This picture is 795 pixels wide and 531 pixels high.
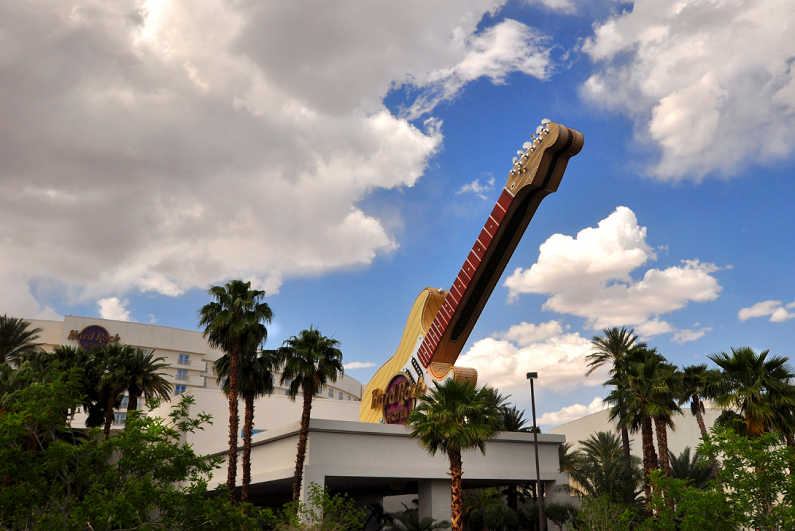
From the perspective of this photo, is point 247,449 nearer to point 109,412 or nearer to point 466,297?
point 109,412

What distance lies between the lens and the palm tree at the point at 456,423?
74.0 ft

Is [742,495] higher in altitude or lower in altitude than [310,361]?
lower

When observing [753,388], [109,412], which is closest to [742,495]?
[753,388]

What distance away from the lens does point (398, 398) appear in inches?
1474

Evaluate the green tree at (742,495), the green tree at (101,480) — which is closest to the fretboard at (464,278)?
the green tree at (742,495)

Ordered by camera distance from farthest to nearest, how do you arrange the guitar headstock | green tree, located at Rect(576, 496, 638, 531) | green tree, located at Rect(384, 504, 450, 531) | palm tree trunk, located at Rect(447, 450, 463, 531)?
green tree, located at Rect(384, 504, 450, 531) → the guitar headstock → green tree, located at Rect(576, 496, 638, 531) → palm tree trunk, located at Rect(447, 450, 463, 531)

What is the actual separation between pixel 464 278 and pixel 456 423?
1036 cm

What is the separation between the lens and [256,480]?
3275 centimetres

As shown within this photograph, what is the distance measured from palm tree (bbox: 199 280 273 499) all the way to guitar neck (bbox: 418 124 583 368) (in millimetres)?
9216

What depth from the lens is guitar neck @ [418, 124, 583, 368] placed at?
26.7 metres

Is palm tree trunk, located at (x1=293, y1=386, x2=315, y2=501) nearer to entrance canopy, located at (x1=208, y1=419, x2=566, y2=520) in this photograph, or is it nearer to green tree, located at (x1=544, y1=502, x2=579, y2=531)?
entrance canopy, located at (x1=208, y1=419, x2=566, y2=520)

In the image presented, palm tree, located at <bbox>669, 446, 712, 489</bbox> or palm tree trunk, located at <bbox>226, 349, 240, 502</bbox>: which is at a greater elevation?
palm tree trunk, located at <bbox>226, 349, 240, 502</bbox>

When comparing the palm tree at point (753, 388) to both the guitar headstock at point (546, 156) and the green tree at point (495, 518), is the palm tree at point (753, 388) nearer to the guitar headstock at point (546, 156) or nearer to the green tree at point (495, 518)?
the guitar headstock at point (546, 156)

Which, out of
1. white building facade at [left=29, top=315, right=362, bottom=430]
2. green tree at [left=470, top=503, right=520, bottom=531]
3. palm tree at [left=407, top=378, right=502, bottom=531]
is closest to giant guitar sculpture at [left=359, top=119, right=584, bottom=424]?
palm tree at [left=407, top=378, right=502, bottom=531]
